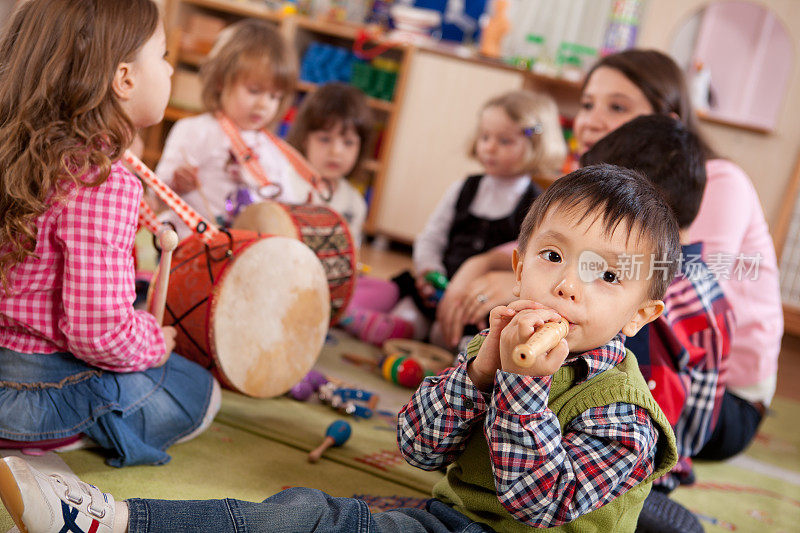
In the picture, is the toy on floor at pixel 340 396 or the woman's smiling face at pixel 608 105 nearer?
the toy on floor at pixel 340 396

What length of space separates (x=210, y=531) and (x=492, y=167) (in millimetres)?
1995

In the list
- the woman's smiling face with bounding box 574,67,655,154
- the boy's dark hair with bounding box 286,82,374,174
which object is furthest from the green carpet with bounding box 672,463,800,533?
the boy's dark hair with bounding box 286,82,374,174

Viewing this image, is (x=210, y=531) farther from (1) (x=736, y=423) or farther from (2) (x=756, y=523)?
(1) (x=736, y=423)

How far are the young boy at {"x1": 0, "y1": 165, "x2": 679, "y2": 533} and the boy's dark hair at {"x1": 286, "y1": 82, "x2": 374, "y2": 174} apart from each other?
1.93m

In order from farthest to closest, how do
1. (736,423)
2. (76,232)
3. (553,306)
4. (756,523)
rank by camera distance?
(736,423)
(756,523)
(76,232)
(553,306)

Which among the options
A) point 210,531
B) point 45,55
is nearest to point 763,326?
point 210,531

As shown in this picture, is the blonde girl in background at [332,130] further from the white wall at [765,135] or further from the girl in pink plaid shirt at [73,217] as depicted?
the white wall at [765,135]

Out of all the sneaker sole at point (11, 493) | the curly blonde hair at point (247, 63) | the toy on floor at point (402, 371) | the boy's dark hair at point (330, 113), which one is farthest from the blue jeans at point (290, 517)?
the boy's dark hair at point (330, 113)

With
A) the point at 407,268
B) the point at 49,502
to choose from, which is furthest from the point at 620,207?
the point at 407,268

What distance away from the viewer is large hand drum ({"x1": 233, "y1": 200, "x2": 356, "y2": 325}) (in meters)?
2.04

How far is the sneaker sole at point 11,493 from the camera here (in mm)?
937

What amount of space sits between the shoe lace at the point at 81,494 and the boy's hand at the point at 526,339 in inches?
20.3

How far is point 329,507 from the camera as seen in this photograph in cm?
110

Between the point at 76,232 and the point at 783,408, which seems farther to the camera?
the point at 783,408
